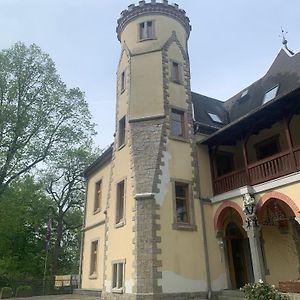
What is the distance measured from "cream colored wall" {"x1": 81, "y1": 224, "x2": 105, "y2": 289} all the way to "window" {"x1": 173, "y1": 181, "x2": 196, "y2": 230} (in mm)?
6634

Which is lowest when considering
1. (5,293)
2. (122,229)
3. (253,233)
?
(5,293)

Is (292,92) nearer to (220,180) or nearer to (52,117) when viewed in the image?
(220,180)

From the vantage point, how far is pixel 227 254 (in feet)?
51.5

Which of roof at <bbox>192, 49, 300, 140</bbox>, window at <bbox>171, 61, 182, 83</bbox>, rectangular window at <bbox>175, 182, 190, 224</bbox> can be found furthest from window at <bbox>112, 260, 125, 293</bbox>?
window at <bbox>171, 61, 182, 83</bbox>

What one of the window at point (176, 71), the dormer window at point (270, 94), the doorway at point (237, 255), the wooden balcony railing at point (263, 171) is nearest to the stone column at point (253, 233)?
the wooden balcony railing at point (263, 171)

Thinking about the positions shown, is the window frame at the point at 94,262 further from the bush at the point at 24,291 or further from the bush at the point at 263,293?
the bush at the point at 263,293

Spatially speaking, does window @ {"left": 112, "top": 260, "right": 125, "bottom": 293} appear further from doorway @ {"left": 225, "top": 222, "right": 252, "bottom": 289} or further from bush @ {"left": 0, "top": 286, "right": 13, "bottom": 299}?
bush @ {"left": 0, "top": 286, "right": 13, "bottom": 299}

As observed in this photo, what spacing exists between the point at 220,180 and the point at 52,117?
47.9 ft

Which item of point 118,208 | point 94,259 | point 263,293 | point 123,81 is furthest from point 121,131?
point 263,293

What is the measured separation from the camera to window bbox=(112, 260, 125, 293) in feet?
46.6

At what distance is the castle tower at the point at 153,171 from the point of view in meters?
13.6

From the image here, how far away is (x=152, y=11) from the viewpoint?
64.2ft

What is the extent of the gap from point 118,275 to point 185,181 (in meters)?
5.26

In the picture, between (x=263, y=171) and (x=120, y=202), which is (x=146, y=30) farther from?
(x=263, y=171)
